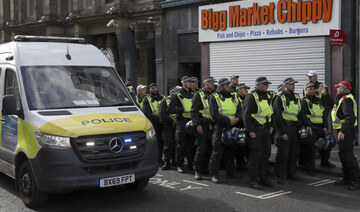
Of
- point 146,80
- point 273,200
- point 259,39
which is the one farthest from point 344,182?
point 146,80

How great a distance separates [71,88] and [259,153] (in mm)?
3394

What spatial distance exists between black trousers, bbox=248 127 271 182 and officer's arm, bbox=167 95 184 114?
1848mm

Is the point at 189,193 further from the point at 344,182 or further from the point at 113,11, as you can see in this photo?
the point at 113,11

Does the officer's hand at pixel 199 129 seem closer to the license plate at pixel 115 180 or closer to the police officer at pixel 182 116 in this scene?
the police officer at pixel 182 116

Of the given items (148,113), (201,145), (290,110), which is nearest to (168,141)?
(148,113)

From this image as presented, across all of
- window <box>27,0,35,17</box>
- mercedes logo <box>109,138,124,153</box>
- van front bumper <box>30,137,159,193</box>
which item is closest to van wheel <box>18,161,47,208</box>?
van front bumper <box>30,137,159,193</box>

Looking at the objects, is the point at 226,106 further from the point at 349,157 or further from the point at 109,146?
the point at 109,146

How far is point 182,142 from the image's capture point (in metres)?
9.11

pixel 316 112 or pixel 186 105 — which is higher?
pixel 186 105

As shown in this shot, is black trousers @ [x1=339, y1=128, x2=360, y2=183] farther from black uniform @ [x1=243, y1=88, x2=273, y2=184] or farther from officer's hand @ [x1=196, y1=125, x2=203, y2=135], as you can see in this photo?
officer's hand @ [x1=196, y1=125, x2=203, y2=135]

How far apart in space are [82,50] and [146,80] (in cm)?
1305

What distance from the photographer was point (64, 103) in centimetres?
670

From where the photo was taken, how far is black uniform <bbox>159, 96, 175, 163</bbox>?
9430mm

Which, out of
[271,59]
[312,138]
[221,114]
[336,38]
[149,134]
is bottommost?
[312,138]
